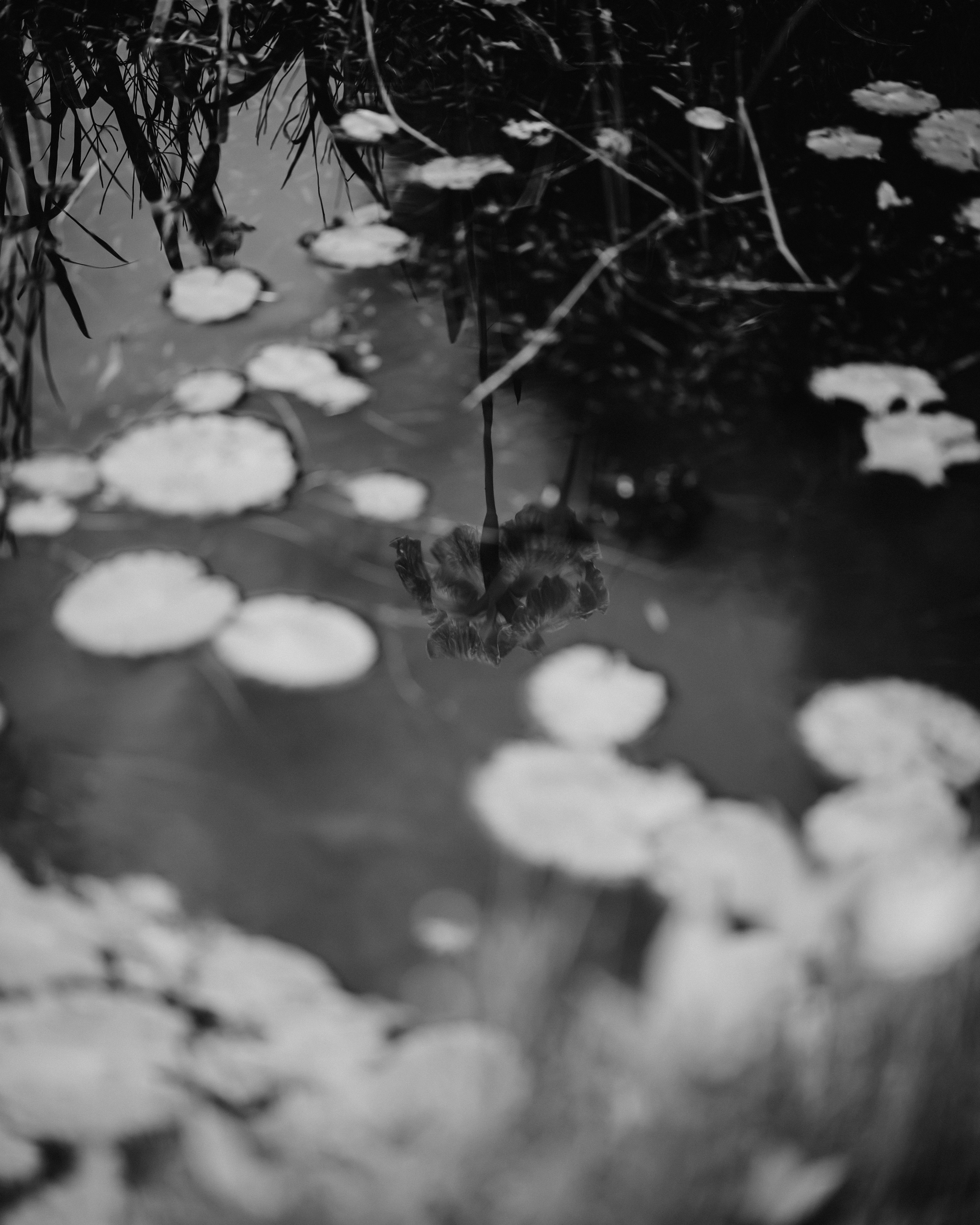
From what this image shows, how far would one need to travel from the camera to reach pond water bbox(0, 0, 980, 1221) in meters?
0.72

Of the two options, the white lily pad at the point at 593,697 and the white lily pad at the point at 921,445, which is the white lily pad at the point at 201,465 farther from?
the white lily pad at the point at 921,445

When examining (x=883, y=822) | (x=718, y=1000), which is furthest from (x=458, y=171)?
(x=718, y=1000)

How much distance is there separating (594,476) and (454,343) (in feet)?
0.85

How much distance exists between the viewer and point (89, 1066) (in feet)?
1.89

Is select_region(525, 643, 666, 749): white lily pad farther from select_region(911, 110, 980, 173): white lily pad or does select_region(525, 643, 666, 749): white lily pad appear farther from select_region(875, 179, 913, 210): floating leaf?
select_region(911, 110, 980, 173): white lily pad

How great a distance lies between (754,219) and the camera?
1.25 metres

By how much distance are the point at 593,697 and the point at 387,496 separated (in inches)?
11.5

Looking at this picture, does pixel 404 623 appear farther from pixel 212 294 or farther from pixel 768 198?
pixel 768 198

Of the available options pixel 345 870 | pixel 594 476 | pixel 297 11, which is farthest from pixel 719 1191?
pixel 297 11

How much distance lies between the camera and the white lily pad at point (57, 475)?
3.06ft

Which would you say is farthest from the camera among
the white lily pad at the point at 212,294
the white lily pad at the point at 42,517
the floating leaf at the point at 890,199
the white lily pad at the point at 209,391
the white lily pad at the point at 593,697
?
the floating leaf at the point at 890,199

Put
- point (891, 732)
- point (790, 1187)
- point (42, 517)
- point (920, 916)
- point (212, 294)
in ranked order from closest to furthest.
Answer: point (790, 1187)
point (920, 916)
point (891, 732)
point (42, 517)
point (212, 294)

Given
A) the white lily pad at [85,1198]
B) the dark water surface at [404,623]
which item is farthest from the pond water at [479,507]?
the white lily pad at [85,1198]

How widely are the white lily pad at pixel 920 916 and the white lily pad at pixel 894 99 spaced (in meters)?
1.23
